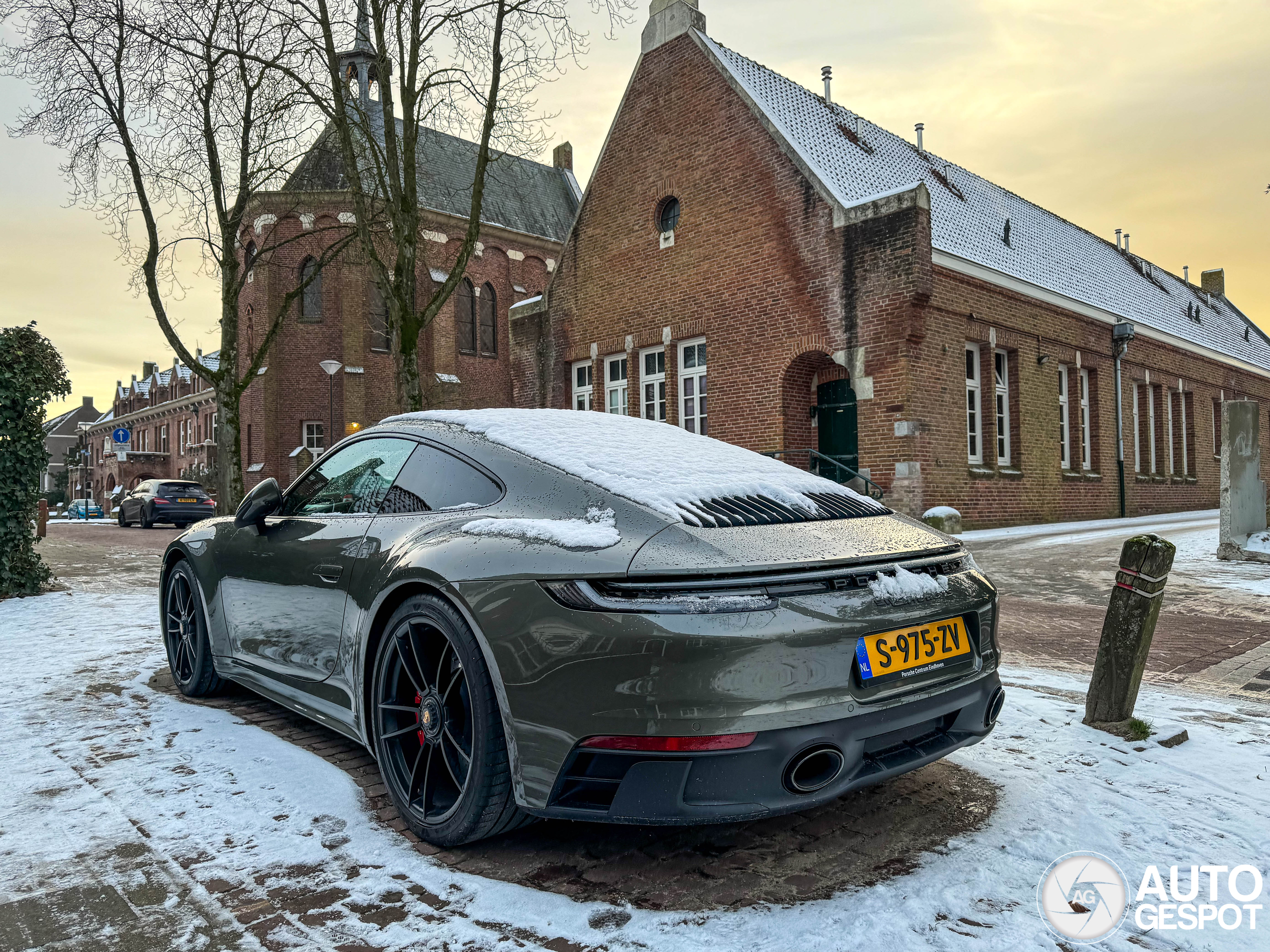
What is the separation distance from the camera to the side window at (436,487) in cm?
280

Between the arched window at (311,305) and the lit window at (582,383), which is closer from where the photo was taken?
the lit window at (582,383)

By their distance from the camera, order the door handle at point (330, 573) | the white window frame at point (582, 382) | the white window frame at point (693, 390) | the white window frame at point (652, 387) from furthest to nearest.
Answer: the white window frame at point (582, 382)
the white window frame at point (652, 387)
the white window frame at point (693, 390)
the door handle at point (330, 573)

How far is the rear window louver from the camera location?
2416 millimetres

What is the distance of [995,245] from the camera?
17438 mm

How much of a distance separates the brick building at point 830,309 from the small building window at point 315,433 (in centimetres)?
1369

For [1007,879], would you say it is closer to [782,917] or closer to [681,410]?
[782,917]

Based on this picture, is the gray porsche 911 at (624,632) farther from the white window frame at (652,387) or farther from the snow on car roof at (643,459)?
the white window frame at (652,387)

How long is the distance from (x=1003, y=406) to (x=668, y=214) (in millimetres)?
7691

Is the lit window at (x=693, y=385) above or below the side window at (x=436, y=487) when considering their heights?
above

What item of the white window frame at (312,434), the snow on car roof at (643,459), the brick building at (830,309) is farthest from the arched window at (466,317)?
the snow on car roof at (643,459)

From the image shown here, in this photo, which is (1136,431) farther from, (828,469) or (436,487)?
(436,487)

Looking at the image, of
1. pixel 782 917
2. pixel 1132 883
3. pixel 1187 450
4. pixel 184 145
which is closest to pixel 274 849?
pixel 782 917

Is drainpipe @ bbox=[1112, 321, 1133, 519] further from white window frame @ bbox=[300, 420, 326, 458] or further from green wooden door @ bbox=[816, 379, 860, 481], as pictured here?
white window frame @ bbox=[300, 420, 326, 458]

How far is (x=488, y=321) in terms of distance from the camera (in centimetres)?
3550
